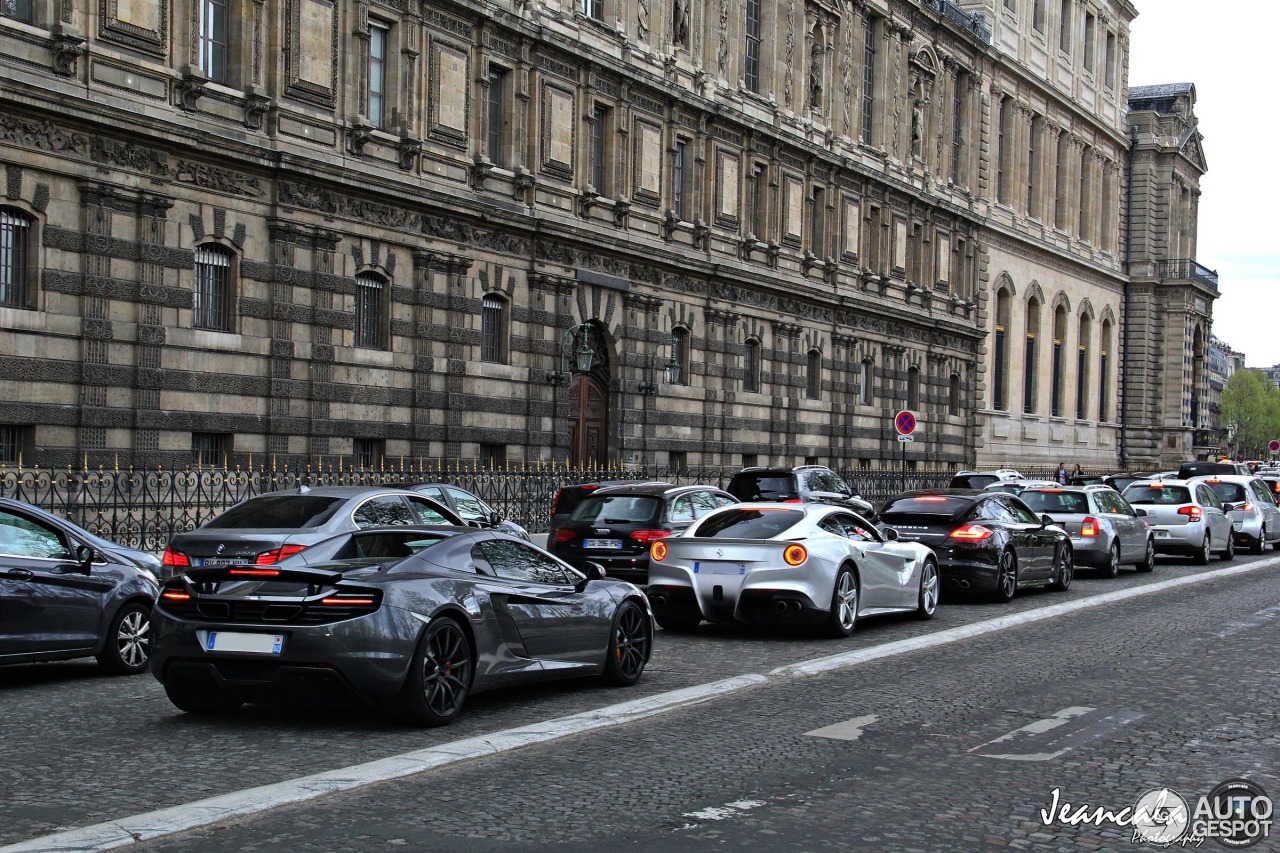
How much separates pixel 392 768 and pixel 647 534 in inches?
457

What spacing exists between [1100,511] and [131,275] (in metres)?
17.1

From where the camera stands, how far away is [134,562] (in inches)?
522

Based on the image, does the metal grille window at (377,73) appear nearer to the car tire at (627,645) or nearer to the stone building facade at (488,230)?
the stone building facade at (488,230)

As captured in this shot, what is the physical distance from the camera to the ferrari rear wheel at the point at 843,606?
15779mm

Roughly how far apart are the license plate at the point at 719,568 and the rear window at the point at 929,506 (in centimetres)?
571

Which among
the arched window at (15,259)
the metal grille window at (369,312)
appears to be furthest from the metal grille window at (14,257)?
the metal grille window at (369,312)

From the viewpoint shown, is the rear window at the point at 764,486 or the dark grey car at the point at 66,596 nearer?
the dark grey car at the point at 66,596

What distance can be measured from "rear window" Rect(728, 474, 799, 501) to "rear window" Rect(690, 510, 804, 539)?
12.2 metres

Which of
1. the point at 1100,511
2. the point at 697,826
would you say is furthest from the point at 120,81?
the point at 697,826

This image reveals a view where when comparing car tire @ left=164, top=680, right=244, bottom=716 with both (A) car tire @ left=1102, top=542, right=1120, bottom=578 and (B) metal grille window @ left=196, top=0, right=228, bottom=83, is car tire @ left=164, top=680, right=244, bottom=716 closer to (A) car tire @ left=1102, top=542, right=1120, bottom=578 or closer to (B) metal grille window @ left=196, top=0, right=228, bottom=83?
(B) metal grille window @ left=196, top=0, right=228, bottom=83

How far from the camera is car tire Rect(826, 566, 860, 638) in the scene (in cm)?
1577

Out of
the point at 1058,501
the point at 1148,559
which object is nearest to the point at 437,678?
the point at 1058,501

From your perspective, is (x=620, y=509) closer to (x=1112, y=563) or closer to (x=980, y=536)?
(x=980, y=536)

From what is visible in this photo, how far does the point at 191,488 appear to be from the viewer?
1002 inches
